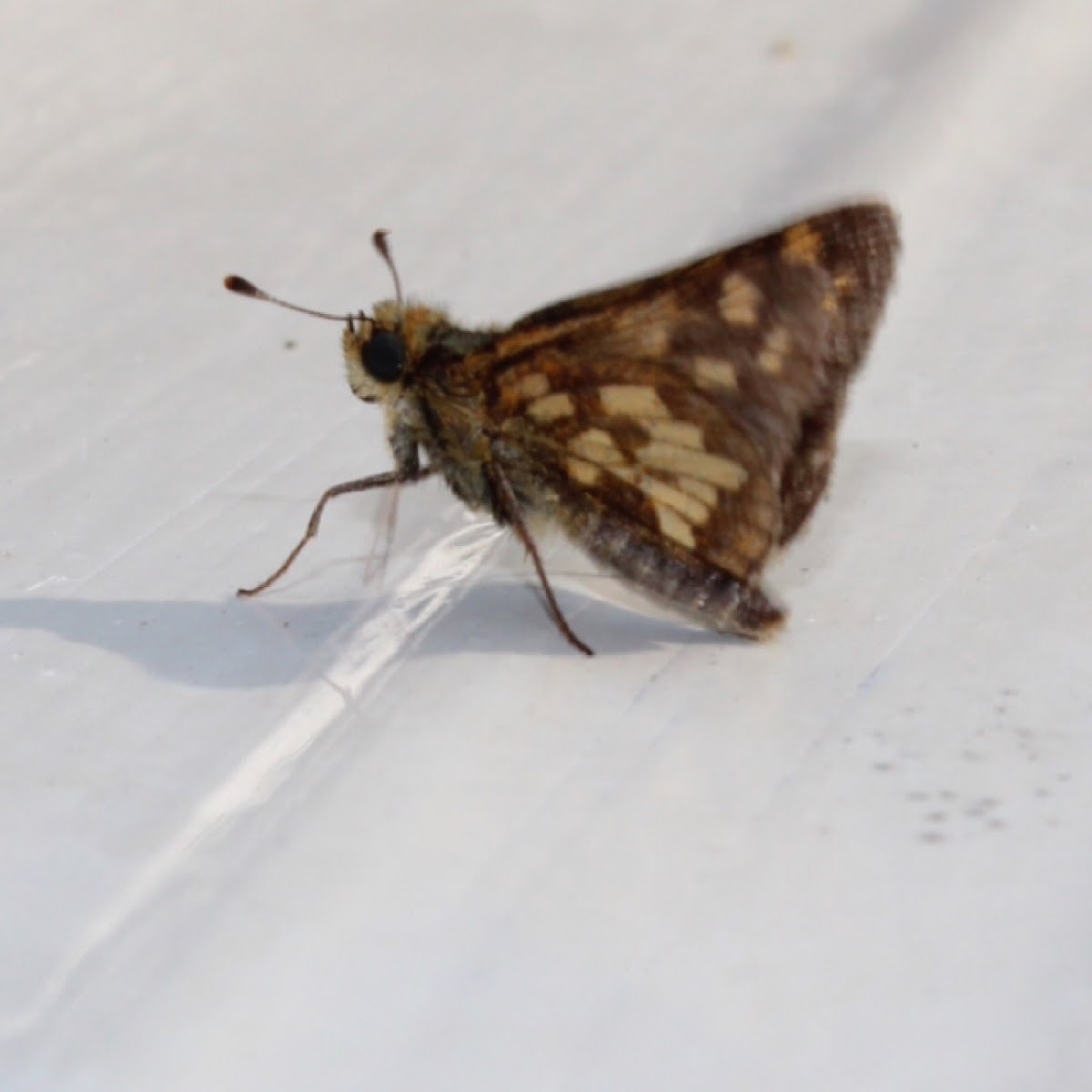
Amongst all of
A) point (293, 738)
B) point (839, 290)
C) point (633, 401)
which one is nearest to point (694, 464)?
point (633, 401)

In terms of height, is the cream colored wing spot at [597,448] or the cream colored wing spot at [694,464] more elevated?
the cream colored wing spot at [597,448]

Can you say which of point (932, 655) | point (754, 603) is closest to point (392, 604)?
point (754, 603)

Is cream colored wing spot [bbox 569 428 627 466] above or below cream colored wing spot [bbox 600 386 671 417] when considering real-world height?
below

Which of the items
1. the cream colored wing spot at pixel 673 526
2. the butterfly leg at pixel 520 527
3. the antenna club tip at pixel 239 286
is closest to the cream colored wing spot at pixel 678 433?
the cream colored wing spot at pixel 673 526

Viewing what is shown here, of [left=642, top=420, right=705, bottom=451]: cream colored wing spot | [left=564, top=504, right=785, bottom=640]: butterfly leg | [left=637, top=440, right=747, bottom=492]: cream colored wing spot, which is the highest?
[left=642, top=420, right=705, bottom=451]: cream colored wing spot

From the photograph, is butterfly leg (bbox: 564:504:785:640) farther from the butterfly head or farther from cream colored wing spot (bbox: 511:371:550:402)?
the butterfly head

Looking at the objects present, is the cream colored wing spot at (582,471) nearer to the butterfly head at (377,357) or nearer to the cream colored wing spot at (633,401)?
the cream colored wing spot at (633,401)

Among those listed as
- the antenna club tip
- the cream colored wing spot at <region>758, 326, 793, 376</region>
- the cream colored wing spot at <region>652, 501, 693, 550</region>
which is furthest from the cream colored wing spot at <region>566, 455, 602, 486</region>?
the antenna club tip
